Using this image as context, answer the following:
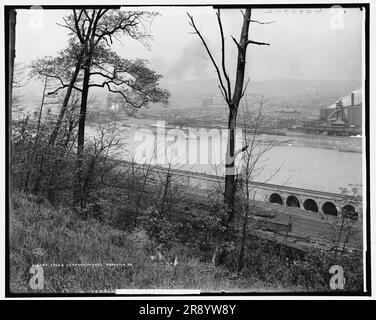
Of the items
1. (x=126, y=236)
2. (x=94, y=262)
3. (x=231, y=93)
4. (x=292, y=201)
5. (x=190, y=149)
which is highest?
(x=231, y=93)

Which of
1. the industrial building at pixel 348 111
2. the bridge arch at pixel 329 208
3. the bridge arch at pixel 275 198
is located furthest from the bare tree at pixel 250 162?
the industrial building at pixel 348 111

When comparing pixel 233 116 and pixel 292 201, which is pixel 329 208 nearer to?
pixel 292 201

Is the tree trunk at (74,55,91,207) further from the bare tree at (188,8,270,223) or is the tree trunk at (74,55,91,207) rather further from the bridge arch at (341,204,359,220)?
the bridge arch at (341,204,359,220)

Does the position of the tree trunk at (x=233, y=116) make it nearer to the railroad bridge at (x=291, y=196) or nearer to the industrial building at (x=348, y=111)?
the railroad bridge at (x=291, y=196)

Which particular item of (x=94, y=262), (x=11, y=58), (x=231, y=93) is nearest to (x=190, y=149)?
(x=231, y=93)

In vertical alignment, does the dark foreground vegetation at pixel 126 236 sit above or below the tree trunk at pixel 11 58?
below
